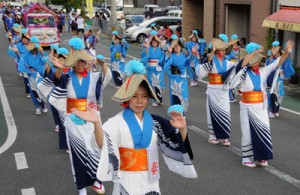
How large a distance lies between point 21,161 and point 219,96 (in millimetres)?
3745

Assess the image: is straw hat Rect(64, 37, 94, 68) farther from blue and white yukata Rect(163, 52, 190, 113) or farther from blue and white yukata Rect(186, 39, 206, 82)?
blue and white yukata Rect(186, 39, 206, 82)

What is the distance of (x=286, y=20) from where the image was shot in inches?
523

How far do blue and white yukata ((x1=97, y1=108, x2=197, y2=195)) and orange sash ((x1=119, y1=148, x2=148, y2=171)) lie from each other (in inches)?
0.8

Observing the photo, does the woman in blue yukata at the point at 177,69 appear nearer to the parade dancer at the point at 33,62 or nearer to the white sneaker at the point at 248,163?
the white sneaker at the point at 248,163

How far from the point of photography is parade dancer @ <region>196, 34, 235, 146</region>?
7.65m

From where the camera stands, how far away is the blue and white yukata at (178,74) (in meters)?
9.13

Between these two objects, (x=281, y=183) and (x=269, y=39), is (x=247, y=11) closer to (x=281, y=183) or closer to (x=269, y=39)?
(x=269, y=39)

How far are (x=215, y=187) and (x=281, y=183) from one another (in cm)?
98

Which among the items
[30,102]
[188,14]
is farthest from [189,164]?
[188,14]

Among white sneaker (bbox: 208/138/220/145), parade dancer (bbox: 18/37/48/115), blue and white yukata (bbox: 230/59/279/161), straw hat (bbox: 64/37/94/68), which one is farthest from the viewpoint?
parade dancer (bbox: 18/37/48/115)

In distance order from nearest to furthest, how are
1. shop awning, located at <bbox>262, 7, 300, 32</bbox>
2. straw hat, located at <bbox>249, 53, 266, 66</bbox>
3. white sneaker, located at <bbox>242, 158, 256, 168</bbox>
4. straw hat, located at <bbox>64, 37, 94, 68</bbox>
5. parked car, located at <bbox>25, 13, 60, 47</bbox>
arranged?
straw hat, located at <bbox>64, 37, 94, 68</bbox>
straw hat, located at <bbox>249, 53, 266, 66</bbox>
white sneaker, located at <bbox>242, 158, 256, 168</bbox>
shop awning, located at <bbox>262, 7, 300, 32</bbox>
parked car, located at <bbox>25, 13, 60, 47</bbox>

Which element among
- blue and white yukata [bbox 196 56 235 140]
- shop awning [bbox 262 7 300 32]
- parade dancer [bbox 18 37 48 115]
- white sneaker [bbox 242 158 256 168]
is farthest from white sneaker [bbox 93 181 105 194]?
shop awning [bbox 262 7 300 32]

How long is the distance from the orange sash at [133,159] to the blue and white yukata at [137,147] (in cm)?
2

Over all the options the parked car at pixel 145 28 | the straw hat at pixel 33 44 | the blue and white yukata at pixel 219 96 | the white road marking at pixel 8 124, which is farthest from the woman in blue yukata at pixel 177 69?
the parked car at pixel 145 28
